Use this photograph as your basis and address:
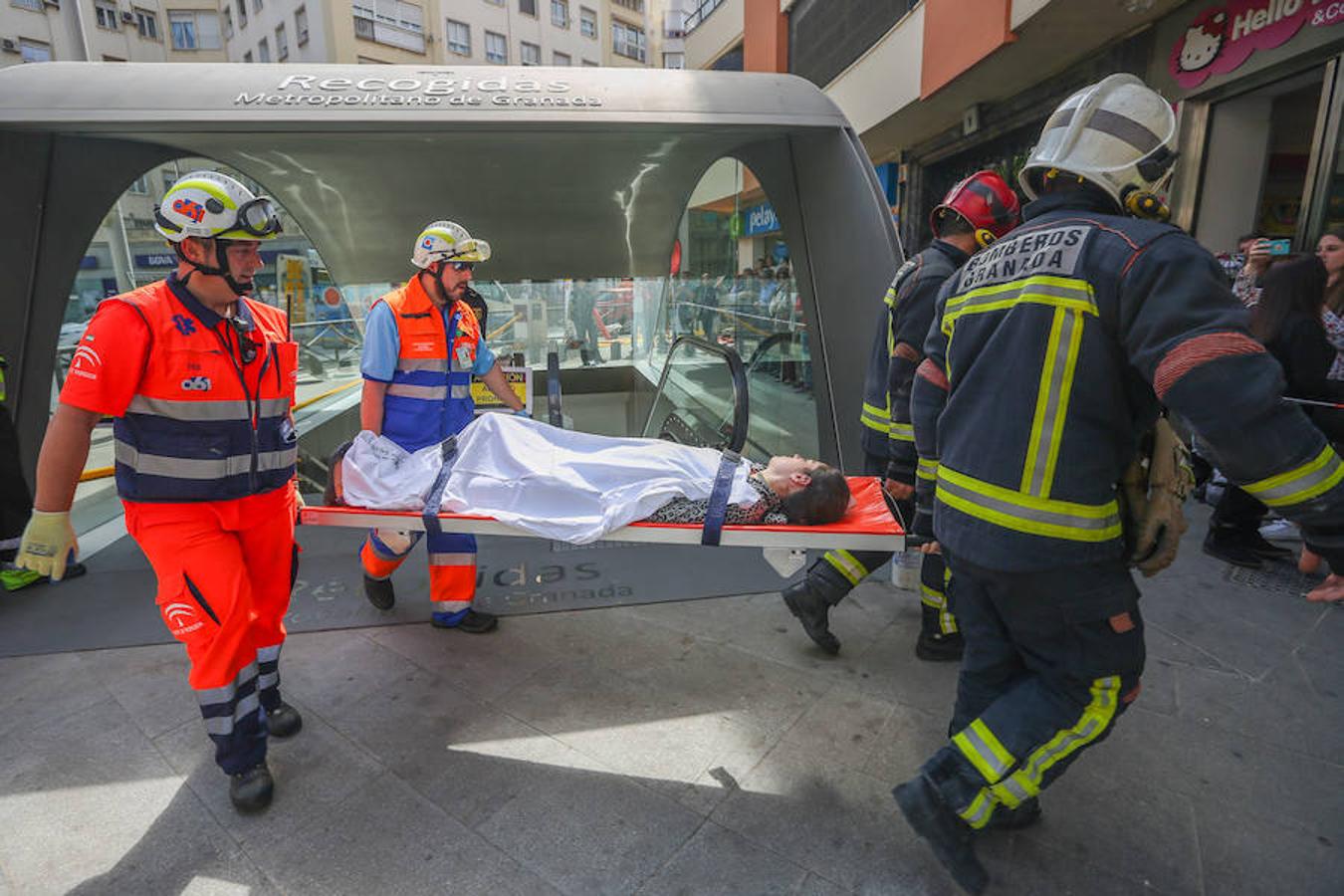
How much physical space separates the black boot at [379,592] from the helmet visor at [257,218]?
186 centimetres

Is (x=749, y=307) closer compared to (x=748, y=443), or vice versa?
(x=748, y=443)

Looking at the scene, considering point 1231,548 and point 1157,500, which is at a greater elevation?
point 1157,500

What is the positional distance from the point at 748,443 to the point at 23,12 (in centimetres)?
3540

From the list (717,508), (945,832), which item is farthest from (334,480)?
(945,832)

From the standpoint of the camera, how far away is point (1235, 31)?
5.68 m

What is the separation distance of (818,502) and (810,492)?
0.05 m

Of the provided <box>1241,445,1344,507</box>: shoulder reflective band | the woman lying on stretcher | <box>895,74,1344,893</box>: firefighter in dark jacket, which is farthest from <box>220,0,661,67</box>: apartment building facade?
<box>1241,445,1344,507</box>: shoulder reflective band

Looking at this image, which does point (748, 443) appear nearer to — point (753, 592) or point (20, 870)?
point (753, 592)

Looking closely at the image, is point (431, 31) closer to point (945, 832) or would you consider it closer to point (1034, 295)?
point (1034, 295)

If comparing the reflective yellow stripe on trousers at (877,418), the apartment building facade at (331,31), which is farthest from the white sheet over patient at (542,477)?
the apartment building facade at (331,31)

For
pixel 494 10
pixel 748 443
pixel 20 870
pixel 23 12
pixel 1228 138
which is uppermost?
pixel 494 10

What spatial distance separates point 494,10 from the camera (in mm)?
33344

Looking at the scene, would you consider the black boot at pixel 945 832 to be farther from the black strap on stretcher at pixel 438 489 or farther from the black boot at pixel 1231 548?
the black boot at pixel 1231 548

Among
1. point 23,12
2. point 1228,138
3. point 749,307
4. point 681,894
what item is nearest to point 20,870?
point 681,894
